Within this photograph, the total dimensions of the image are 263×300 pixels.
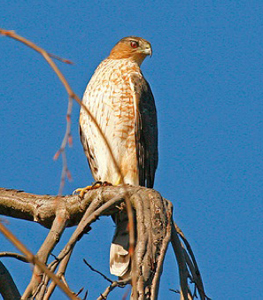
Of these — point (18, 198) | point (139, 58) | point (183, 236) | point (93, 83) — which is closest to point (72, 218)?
point (18, 198)

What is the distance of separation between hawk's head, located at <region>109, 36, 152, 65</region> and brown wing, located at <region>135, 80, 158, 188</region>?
764mm

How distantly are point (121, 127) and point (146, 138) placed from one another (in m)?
0.31

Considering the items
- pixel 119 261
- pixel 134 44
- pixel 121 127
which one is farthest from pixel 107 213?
pixel 134 44

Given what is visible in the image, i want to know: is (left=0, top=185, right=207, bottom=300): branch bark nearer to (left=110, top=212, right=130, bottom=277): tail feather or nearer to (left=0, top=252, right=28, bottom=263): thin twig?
(left=0, top=252, right=28, bottom=263): thin twig

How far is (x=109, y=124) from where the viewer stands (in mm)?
5410

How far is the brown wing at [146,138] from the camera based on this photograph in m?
5.55

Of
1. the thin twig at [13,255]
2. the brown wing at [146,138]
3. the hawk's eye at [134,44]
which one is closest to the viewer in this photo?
the thin twig at [13,255]

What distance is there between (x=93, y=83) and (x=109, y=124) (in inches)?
22.8

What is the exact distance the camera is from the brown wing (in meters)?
5.55

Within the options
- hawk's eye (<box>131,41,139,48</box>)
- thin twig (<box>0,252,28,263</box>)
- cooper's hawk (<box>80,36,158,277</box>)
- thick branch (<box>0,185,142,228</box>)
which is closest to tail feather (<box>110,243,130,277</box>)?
thick branch (<box>0,185,142,228</box>)

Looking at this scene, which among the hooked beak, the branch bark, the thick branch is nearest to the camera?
the branch bark

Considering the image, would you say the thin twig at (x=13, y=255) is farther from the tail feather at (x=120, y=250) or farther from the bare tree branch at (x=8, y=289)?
the tail feather at (x=120, y=250)

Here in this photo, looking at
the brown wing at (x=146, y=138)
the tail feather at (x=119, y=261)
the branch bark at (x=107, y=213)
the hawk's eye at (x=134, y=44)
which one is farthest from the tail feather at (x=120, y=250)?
the hawk's eye at (x=134, y=44)

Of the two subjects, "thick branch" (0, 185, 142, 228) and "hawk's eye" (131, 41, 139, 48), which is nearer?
"thick branch" (0, 185, 142, 228)
